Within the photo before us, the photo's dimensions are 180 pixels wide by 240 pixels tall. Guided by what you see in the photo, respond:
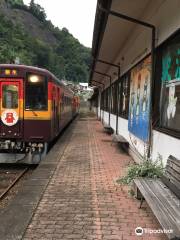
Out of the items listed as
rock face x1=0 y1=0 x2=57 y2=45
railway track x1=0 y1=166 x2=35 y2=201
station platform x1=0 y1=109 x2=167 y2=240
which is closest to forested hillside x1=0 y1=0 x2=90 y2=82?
rock face x1=0 y1=0 x2=57 y2=45

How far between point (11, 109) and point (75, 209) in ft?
19.9

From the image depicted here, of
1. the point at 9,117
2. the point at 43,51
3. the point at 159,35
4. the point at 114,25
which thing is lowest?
the point at 9,117

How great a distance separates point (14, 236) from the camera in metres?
4.65

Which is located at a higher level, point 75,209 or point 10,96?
point 10,96

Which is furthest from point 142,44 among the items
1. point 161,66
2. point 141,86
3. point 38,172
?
point 38,172

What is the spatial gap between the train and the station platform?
218 cm

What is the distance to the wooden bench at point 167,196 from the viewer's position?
13.2 feet

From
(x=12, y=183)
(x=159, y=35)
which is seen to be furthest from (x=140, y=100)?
(x=12, y=183)

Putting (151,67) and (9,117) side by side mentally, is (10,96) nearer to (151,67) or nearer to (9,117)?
(9,117)

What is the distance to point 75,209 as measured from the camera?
5.84 meters

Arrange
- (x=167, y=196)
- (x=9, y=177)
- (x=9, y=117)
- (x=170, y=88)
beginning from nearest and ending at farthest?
1. (x=167, y=196)
2. (x=170, y=88)
3. (x=9, y=177)
4. (x=9, y=117)

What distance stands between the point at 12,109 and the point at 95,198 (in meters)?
5.56

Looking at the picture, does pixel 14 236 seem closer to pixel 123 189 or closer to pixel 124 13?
pixel 123 189

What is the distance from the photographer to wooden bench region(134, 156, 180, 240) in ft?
13.2
